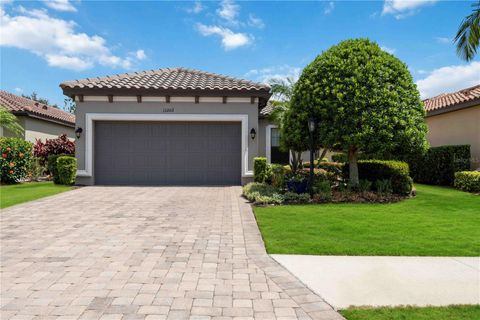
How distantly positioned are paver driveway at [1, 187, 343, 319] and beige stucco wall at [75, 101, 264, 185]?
5535 mm

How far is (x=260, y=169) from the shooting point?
12.6 metres

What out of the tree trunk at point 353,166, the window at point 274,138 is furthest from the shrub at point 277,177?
the window at point 274,138

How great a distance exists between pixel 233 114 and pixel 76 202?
7157 millimetres

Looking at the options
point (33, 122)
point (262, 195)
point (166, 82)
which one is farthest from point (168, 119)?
point (33, 122)

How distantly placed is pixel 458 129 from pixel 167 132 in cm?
1428

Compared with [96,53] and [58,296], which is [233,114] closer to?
[58,296]

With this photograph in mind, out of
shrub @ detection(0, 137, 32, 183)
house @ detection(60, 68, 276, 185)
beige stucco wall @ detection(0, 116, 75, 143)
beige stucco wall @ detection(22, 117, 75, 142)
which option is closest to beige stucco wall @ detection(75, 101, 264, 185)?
house @ detection(60, 68, 276, 185)

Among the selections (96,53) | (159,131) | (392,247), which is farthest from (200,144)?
(96,53)

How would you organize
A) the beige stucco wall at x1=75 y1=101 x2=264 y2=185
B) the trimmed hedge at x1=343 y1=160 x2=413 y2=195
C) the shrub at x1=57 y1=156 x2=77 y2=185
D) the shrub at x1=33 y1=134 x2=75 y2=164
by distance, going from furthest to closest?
the shrub at x1=33 y1=134 x2=75 y2=164, the beige stucco wall at x1=75 y1=101 x2=264 y2=185, the shrub at x1=57 y1=156 x2=77 y2=185, the trimmed hedge at x1=343 y1=160 x2=413 y2=195

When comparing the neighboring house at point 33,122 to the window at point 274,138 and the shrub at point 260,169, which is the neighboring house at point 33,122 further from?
the window at point 274,138

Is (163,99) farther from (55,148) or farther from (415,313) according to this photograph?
(415,313)

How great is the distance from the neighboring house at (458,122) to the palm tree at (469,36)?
2335 mm

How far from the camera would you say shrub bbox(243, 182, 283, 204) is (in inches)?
357

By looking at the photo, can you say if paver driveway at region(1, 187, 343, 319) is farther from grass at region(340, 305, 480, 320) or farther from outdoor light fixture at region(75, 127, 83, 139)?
outdoor light fixture at region(75, 127, 83, 139)
